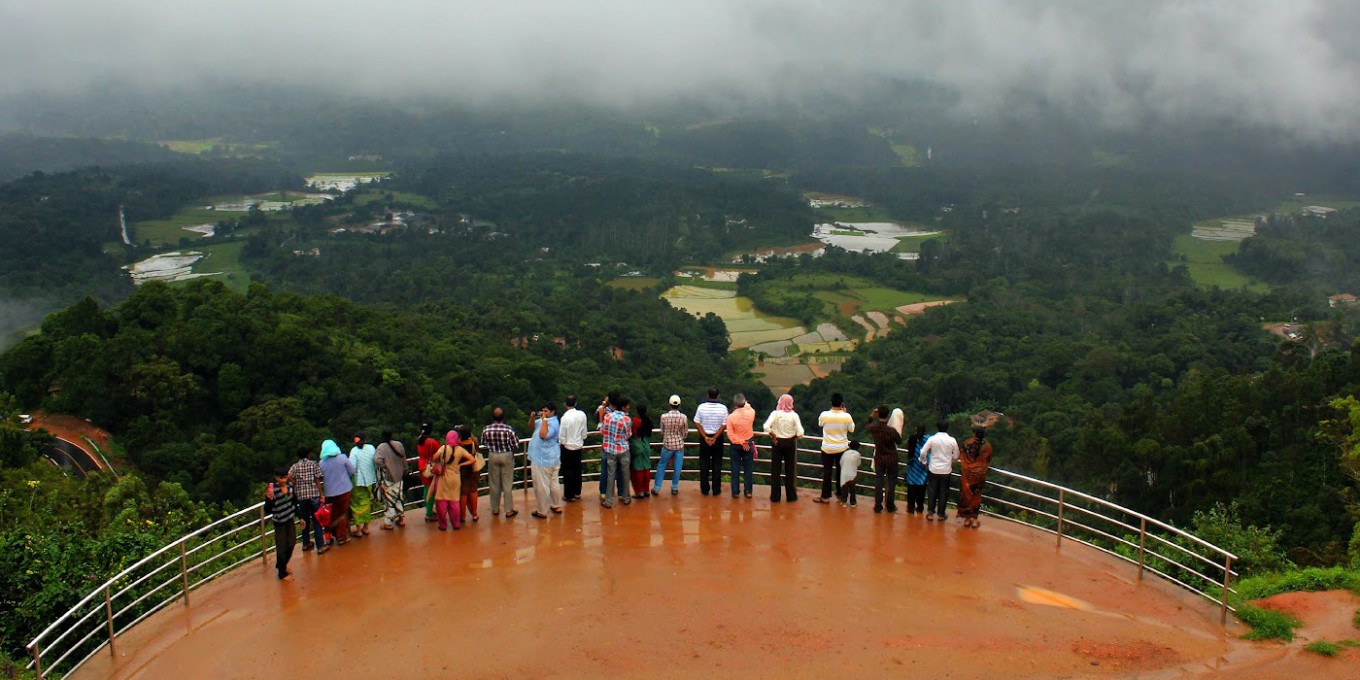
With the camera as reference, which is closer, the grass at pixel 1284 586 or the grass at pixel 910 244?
the grass at pixel 1284 586

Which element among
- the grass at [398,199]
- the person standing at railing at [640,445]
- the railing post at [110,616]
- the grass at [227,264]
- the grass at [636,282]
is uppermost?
the grass at [398,199]

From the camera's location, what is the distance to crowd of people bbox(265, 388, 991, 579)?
10.1 meters

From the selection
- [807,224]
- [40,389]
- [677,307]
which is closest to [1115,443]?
[40,389]

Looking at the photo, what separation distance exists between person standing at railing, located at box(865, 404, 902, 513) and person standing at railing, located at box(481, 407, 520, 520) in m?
4.06

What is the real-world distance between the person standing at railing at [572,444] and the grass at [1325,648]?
6992 millimetres

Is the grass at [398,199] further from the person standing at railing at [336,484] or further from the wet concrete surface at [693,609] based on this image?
the wet concrete surface at [693,609]

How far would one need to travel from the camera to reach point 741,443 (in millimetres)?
11508

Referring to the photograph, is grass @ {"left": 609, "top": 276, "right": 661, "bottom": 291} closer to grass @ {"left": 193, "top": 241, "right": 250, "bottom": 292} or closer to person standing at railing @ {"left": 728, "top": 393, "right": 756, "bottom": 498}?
grass @ {"left": 193, "top": 241, "right": 250, "bottom": 292}

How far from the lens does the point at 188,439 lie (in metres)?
27.4

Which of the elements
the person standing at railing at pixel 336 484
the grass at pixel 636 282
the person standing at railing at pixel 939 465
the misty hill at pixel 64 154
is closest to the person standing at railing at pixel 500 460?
the person standing at railing at pixel 336 484

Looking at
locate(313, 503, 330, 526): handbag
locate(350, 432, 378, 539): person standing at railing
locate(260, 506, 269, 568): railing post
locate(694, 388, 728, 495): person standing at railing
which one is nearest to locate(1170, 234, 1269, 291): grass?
locate(694, 388, 728, 495): person standing at railing

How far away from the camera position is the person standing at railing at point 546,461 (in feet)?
35.3

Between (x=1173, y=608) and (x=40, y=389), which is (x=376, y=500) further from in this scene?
(x=40, y=389)

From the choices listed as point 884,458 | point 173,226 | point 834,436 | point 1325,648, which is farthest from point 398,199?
point 1325,648
